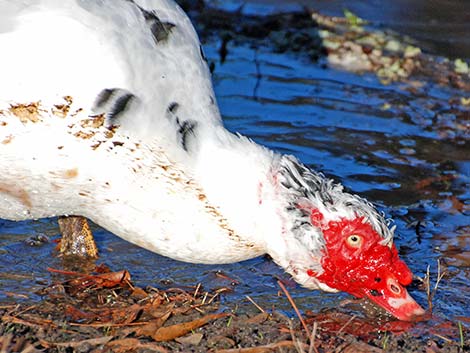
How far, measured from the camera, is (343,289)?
179 inches

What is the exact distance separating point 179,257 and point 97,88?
86 centimetres

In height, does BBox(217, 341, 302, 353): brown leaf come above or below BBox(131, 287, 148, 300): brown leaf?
above

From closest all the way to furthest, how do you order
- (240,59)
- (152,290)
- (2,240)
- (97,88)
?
(97,88) < (152,290) < (2,240) < (240,59)

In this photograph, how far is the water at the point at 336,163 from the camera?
5.13 m

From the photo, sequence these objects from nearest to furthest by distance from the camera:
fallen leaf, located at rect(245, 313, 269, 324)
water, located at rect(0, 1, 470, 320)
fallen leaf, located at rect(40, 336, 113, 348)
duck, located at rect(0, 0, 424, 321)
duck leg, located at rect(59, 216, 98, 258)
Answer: fallen leaf, located at rect(40, 336, 113, 348)
duck, located at rect(0, 0, 424, 321)
fallen leaf, located at rect(245, 313, 269, 324)
water, located at rect(0, 1, 470, 320)
duck leg, located at rect(59, 216, 98, 258)

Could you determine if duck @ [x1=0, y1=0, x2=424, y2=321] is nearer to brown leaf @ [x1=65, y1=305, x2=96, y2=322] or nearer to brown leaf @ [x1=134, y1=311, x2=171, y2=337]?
brown leaf @ [x1=134, y1=311, x2=171, y2=337]

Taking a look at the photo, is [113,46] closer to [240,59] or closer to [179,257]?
[179,257]

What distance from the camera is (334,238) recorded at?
438 centimetres

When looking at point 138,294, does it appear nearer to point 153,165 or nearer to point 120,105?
point 153,165

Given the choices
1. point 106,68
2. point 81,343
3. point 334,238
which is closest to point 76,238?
point 81,343

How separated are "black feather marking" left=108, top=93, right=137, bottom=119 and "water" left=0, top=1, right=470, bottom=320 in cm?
108

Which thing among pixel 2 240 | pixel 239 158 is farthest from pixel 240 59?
pixel 239 158

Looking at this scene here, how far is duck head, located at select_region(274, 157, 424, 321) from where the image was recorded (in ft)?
14.3

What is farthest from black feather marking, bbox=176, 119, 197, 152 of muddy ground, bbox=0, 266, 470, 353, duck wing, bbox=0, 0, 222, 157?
muddy ground, bbox=0, 266, 470, 353
